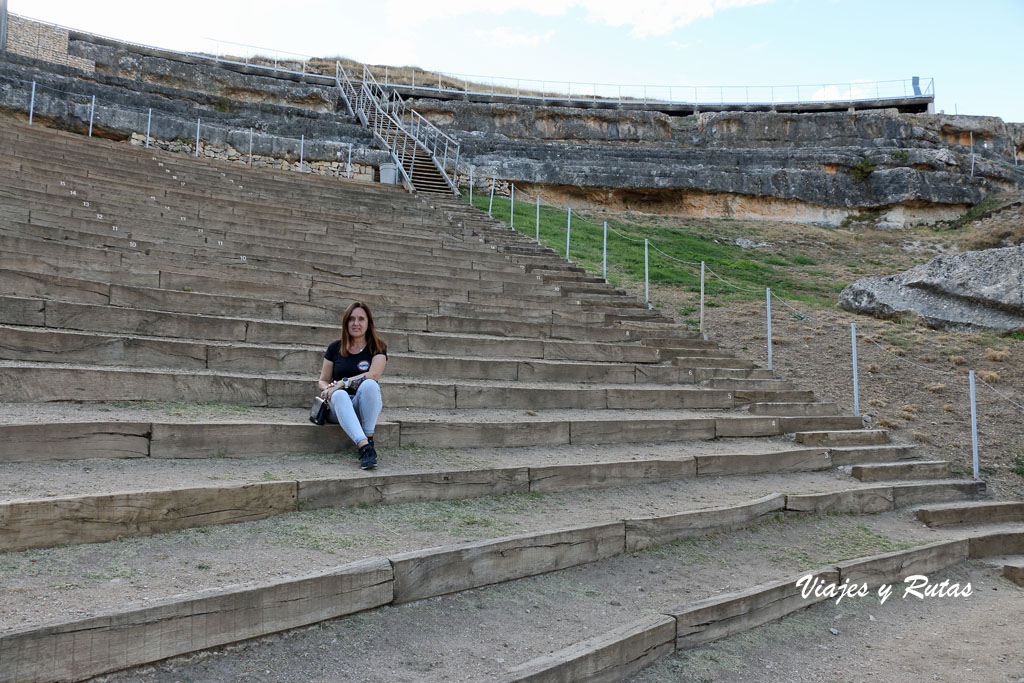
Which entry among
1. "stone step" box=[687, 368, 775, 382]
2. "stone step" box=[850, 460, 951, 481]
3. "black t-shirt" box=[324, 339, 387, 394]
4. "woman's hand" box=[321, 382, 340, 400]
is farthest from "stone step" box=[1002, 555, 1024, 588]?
"woman's hand" box=[321, 382, 340, 400]

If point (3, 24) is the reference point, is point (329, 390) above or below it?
below

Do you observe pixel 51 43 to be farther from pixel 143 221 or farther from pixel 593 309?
pixel 593 309

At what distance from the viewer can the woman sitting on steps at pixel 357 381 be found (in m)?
4.50

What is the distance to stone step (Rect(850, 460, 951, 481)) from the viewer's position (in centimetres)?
658

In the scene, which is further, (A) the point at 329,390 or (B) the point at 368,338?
(B) the point at 368,338

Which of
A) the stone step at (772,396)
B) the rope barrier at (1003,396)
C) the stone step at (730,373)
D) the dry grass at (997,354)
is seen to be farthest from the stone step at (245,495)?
the dry grass at (997,354)

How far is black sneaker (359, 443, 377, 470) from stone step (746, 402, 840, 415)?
16.2ft

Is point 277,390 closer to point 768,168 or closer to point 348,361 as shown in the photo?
point 348,361

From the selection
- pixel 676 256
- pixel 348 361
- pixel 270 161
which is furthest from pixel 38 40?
pixel 348 361

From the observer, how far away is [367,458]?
14.4ft

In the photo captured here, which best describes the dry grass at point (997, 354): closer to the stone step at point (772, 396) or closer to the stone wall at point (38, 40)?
the stone step at point (772, 396)

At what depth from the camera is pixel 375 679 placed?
8.83 ft

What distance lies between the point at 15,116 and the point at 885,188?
26.1 metres

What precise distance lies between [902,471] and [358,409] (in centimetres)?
538
